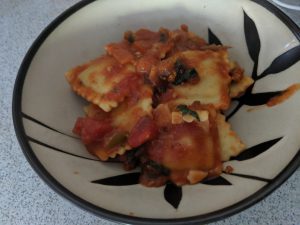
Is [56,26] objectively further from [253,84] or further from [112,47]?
[253,84]

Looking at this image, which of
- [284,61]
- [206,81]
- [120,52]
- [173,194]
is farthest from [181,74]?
[173,194]

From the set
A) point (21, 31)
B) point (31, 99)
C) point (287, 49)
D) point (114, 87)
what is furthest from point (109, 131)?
point (21, 31)

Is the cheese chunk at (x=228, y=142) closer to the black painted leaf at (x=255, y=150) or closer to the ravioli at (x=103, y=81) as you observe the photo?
the black painted leaf at (x=255, y=150)

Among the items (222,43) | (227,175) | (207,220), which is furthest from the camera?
(222,43)

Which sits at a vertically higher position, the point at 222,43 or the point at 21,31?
the point at 222,43

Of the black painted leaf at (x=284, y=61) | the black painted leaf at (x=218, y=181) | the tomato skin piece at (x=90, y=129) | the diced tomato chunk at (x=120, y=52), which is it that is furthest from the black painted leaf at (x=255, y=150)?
the diced tomato chunk at (x=120, y=52)

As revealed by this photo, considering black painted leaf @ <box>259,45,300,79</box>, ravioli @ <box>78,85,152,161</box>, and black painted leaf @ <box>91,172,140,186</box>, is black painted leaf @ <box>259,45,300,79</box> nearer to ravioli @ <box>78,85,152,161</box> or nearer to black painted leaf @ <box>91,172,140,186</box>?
ravioli @ <box>78,85,152,161</box>
